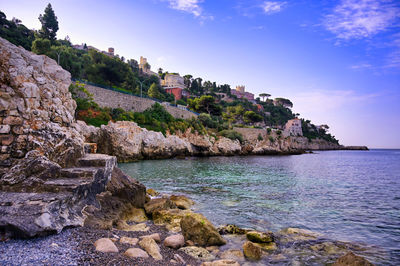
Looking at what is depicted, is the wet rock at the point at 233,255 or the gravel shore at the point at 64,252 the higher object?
the gravel shore at the point at 64,252

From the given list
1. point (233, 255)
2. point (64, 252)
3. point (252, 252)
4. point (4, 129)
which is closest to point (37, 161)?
point (4, 129)

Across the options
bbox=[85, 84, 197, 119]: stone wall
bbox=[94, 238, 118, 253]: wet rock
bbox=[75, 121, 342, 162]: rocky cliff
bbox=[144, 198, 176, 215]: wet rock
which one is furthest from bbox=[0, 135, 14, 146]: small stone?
bbox=[85, 84, 197, 119]: stone wall

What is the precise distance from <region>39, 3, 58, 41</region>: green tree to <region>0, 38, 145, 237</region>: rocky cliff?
224 ft

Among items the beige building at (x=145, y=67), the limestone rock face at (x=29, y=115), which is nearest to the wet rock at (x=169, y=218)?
the limestone rock face at (x=29, y=115)

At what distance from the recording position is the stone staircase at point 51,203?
410cm

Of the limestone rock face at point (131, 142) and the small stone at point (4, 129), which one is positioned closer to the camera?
the small stone at point (4, 129)

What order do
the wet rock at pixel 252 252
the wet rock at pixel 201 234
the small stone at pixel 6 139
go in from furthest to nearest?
the wet rock at pixel 201 234 → the small stone at pixel 6 139 → the wet rock at pixel 252 252

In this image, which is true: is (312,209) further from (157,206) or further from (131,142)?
(131,142)

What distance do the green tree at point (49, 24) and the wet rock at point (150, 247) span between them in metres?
73.1

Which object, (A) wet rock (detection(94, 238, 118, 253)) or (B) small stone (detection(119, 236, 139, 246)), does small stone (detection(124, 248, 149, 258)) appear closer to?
(A) wet rock (detection(94, 238, 118, 253))

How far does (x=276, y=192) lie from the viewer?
1301 cm

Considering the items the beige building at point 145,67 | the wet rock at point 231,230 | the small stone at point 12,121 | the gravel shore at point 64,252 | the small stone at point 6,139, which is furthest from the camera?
the beige building at point 145,67

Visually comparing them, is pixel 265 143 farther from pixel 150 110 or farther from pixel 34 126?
pixel 34 126

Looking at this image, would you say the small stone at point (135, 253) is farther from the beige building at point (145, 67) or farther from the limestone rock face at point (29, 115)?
the beige building at point (145, 67)
